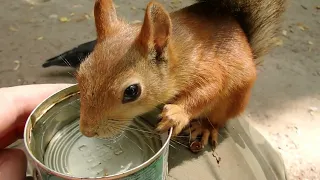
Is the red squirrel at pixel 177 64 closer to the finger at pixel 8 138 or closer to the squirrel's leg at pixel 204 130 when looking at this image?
the squirrel's leg at pixel 204 130

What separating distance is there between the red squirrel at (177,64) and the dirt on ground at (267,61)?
45cm

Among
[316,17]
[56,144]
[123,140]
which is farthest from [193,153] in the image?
[316,17]

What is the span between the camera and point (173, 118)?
3.43 feet

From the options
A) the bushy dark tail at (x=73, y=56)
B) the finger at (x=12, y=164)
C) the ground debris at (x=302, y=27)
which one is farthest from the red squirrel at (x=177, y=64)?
the ground debris at (x=302, y=27)

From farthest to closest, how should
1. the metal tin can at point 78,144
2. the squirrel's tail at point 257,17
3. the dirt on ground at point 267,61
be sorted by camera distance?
the dirt on ground at point 267,61
the squirrel's tail at point 257,17
the metal tin can at point 78,144

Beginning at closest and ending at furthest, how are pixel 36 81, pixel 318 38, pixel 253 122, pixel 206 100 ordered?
pixel 206 100 < pixel 253 122 < pixel 36 81 < pixel 318 38

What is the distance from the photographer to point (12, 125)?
44.0 inches

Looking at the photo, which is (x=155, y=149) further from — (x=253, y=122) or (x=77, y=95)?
(x=253, y=122)

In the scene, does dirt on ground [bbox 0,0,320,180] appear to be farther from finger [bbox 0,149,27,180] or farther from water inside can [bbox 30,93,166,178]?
finger [bbox 0,149,27,180]

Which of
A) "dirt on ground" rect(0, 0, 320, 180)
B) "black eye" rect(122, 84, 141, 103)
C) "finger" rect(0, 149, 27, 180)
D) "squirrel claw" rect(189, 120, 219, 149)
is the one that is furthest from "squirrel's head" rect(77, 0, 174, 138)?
"dirt on ground" rect(0, 0, 320, 180)

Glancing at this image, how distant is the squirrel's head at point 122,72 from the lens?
3.06 feet

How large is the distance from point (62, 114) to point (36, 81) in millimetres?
1086

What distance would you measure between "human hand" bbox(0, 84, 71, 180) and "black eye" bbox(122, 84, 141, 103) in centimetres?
28

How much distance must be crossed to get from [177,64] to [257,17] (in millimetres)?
414
